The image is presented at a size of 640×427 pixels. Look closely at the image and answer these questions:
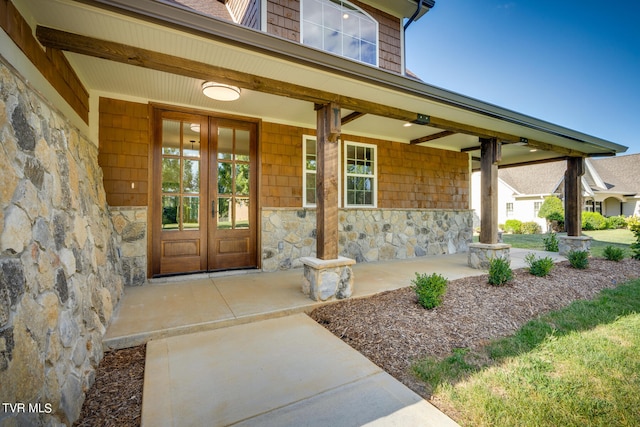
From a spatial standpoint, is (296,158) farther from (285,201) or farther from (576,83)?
(576,83)

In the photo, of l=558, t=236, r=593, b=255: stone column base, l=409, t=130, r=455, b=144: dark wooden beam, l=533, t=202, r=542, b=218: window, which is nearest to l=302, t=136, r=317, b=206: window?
l=409, t=130, r=455, b=144: dark wooden beam

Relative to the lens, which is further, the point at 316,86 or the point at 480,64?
the point at 480,64

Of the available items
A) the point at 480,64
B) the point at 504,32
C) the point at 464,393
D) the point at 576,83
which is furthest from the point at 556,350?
the point at 576,83

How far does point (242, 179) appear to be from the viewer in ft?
15.4

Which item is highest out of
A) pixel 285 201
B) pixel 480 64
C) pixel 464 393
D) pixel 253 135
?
pixel 480 64

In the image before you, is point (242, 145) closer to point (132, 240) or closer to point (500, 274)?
point (132, 240)

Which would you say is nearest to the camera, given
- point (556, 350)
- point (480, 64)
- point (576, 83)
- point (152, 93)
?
point (556, 350)

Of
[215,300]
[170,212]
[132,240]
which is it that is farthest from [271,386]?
[170,212]

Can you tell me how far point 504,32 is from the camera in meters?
11.1

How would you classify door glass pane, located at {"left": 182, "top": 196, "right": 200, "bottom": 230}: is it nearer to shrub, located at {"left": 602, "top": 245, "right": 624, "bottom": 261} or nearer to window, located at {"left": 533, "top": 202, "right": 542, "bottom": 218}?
shrub, located at {"left": 602, "top": 245, "right": 624, "bottom": 261}

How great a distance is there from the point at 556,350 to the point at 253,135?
4.66 metres

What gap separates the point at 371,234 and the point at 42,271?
5.13 meters

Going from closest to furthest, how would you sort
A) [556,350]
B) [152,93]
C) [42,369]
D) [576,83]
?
[42,369] → [556,350] → [152,93] → [576,83]

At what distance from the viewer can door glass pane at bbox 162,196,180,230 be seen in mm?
4160
